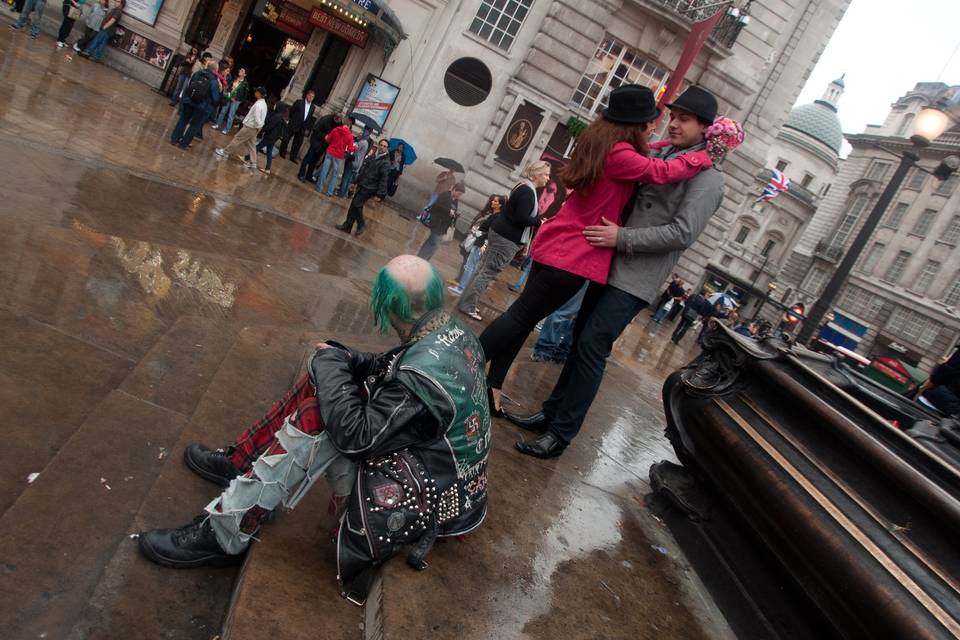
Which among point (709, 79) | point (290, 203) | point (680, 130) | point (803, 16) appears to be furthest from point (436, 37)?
point (680, 130)

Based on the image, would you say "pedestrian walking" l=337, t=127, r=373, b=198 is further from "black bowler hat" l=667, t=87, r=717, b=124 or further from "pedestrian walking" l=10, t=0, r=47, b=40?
"black bowler hat" l=667, t=87, r=717, b=124

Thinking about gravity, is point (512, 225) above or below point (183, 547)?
above

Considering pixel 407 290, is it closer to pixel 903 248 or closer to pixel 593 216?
pixel 593 216

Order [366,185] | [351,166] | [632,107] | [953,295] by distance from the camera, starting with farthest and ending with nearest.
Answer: [953,295] < [351,166] < [366,185] < [632,107]

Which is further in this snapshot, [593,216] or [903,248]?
[903,248]

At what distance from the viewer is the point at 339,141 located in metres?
13.4

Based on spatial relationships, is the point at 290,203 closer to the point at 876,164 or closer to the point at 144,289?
the point at 144,289

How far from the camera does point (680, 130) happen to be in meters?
3.37

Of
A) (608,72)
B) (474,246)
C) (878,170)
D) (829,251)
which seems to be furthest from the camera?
(829,251)

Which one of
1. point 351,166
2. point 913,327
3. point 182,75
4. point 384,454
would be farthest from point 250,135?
point 913,327

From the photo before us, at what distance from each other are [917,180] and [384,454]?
166 feet

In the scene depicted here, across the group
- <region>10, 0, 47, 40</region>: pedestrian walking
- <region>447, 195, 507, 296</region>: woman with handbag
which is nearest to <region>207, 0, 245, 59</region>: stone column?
<region>10, 0, 47, 40</region>: pedestrian walking

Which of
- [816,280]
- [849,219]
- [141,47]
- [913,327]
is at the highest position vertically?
[849,219]

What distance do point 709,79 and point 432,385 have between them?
780 inches
